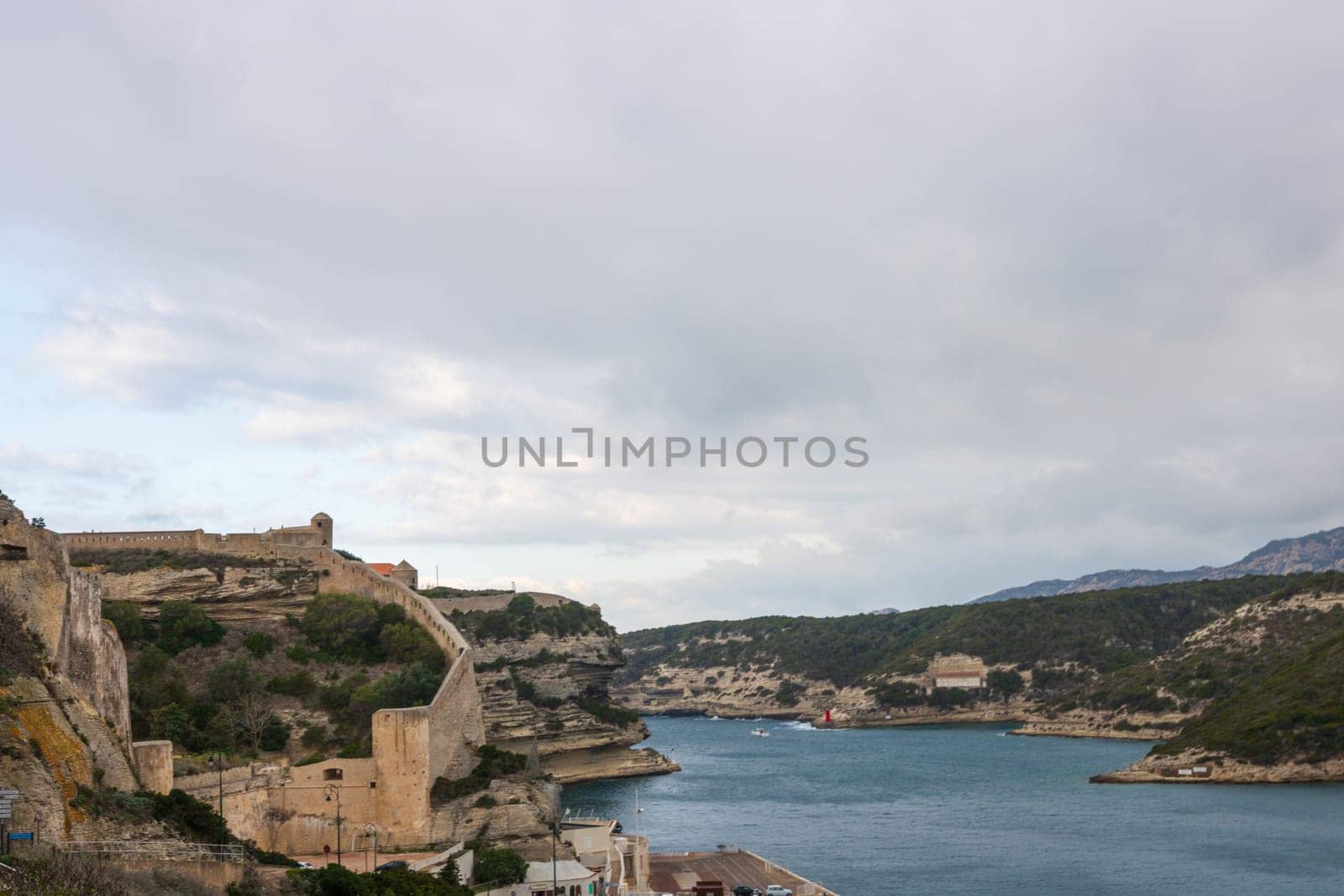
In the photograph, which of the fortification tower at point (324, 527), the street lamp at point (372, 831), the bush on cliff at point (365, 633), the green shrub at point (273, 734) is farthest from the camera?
the fortification tower at point (324, 527)

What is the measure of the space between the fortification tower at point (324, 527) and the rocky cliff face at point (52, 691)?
121 feet

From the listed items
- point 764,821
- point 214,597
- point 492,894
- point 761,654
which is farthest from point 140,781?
point 761,654

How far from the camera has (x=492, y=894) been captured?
37969mm

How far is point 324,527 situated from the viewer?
73.9 metres

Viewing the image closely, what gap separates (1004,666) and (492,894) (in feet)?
412

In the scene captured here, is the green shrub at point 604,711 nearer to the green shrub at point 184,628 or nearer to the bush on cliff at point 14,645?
the green shrub at point 184,628

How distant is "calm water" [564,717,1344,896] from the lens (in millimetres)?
52656

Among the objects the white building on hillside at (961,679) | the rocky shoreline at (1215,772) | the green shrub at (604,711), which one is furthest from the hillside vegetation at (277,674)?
the white building on hillside at (961,679)

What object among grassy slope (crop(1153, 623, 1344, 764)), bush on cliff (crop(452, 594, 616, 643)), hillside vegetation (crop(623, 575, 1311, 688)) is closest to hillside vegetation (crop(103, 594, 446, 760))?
bush on cliff (crop(452, 594, 616, 643))

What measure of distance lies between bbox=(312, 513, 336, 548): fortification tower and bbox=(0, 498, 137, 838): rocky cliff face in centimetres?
3689

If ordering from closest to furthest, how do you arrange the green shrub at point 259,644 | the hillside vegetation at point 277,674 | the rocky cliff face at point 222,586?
the hillside vegetation at point 277,674, the green shrub at point 259,644, the rocky cliff face at point 222,586

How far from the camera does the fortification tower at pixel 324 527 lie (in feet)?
241

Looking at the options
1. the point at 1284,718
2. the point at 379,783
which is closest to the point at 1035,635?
the point at 1284,718

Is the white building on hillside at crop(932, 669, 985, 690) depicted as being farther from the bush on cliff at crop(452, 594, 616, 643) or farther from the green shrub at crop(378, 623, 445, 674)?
the green shrub at crop(378, 623, 445, 674)
